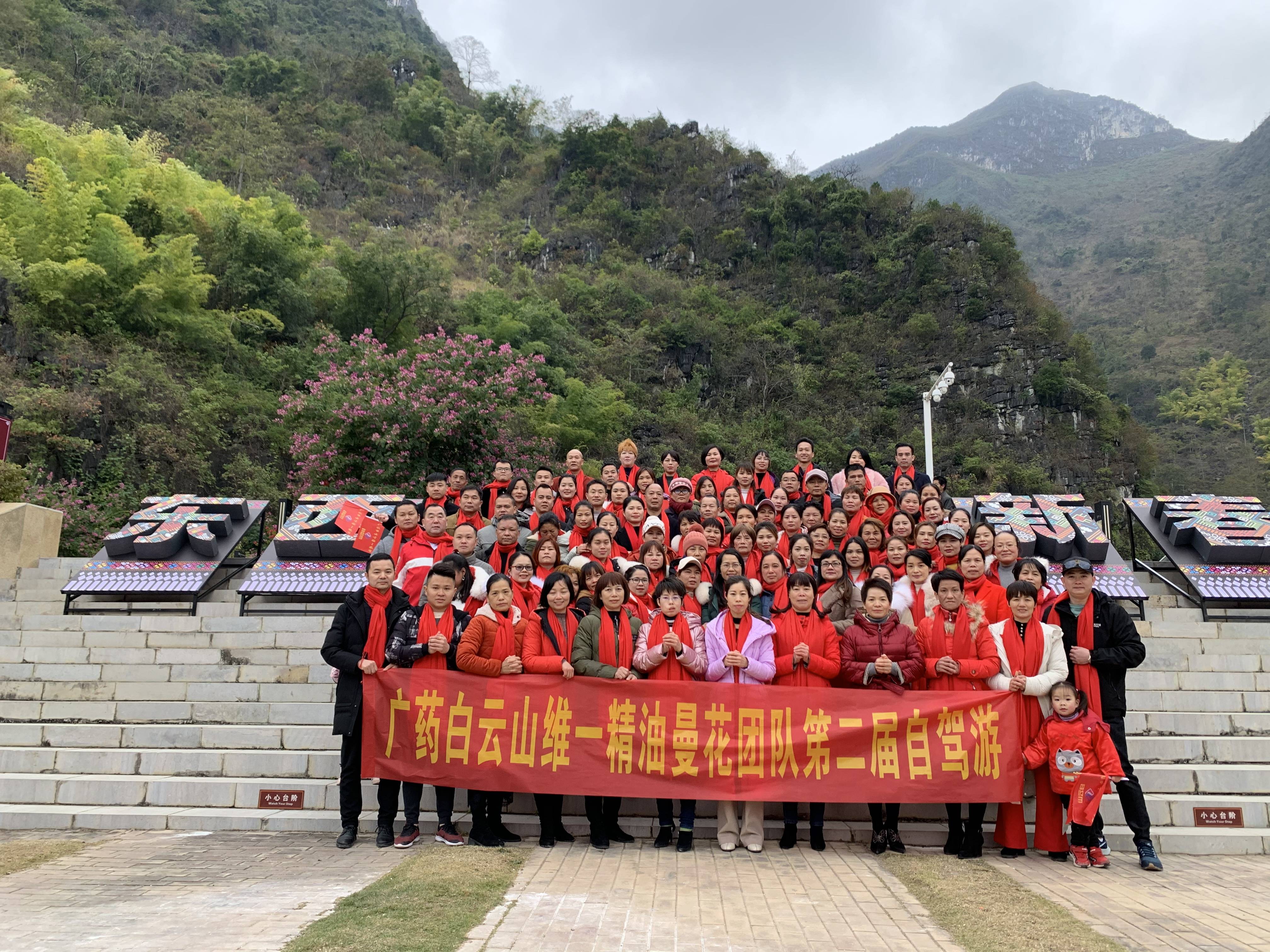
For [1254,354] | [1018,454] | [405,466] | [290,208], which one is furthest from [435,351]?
[1254,354]

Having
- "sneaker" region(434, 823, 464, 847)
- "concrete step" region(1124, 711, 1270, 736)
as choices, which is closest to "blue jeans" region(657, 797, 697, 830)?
"sneaker" region(434, 823, 464, 847)

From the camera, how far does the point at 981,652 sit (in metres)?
5.39

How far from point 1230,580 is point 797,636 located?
20.7ft

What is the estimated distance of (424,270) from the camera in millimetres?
23625

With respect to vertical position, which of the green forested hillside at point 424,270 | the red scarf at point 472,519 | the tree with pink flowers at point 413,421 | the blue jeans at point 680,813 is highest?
the green forested hillside at point 424,270

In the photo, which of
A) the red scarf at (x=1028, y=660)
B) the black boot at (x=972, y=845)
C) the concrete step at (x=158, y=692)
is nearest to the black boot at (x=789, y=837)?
the black boot at (x=972, y=845)

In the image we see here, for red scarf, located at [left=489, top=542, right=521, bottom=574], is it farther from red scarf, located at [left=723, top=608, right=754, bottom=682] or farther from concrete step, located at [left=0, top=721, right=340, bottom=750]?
red scarf, located at [left=723, top=608, right=754, bottom=682]

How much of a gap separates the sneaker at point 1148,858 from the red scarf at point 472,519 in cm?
536

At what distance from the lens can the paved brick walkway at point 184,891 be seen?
3.44m

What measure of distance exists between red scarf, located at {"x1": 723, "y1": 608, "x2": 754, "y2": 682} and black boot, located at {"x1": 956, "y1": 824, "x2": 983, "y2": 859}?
1669 millimetres

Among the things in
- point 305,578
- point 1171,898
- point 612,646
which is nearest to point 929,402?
point 305,578

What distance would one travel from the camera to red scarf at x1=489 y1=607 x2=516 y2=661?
5.38m

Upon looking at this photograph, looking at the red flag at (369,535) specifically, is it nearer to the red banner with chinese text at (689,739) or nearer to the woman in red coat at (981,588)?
the red banner with chinese text at (689,739)

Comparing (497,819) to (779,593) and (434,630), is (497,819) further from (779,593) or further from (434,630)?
(779,593)
